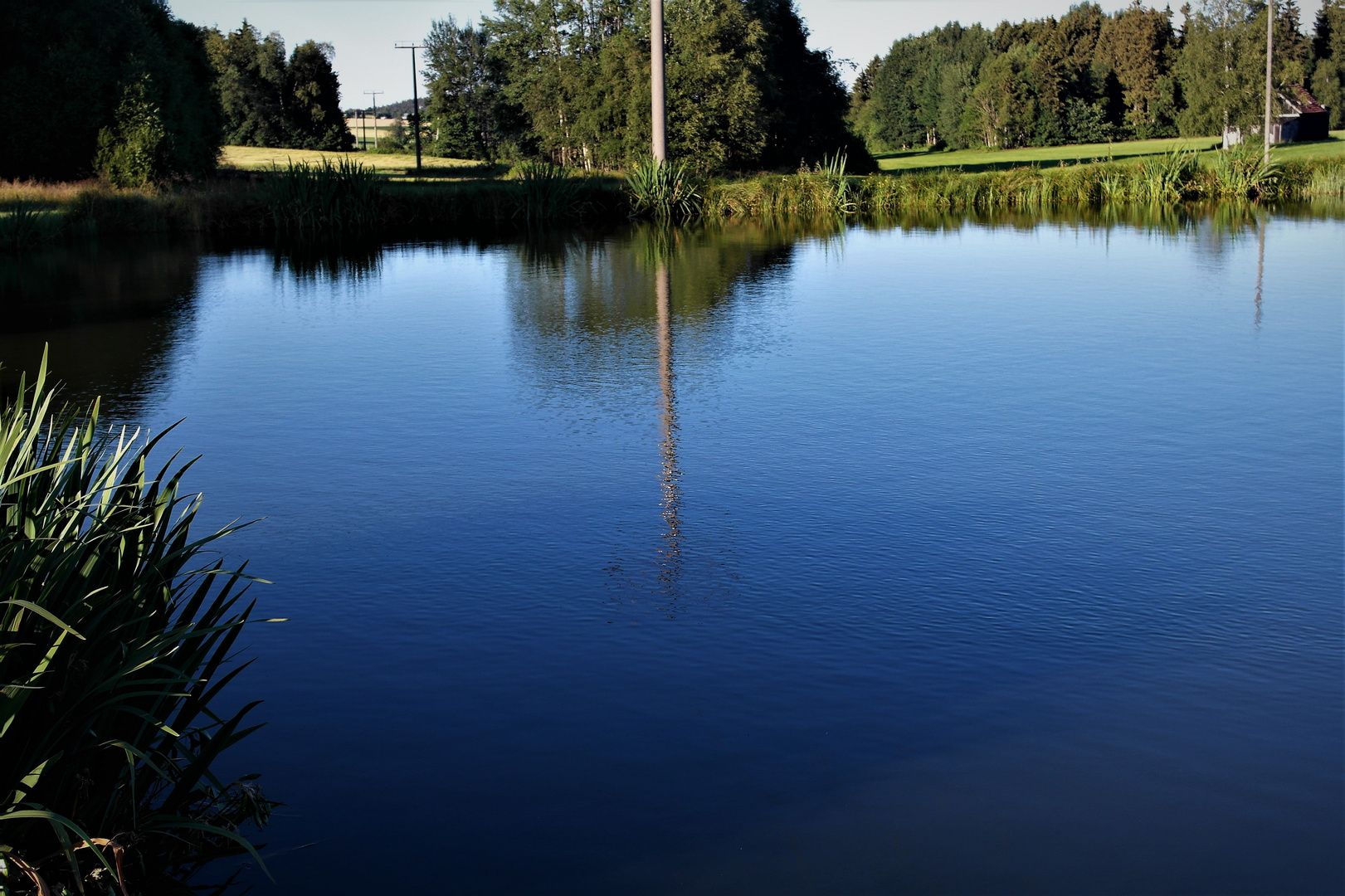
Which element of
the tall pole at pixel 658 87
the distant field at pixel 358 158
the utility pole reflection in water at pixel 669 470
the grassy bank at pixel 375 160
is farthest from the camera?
the distant field at pixel 358 158

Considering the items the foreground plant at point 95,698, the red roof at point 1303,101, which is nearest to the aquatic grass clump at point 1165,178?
the foreground plant at point 95,698

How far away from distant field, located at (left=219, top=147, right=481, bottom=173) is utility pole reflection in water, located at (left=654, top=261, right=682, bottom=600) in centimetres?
4216

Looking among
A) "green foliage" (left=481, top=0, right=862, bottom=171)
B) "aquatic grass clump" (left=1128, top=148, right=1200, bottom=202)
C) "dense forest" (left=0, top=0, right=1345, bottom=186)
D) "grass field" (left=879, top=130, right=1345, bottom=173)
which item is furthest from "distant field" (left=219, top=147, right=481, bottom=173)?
"aquatic grass clump" (left=1128, top=148, right=1200, bottom=202)

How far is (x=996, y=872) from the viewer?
2971 millimetres

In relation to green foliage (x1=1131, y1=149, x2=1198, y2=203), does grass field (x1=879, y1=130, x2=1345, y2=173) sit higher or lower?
higher

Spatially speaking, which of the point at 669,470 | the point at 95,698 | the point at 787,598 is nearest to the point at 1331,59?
the point at 669,470

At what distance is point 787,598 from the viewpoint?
4664mm

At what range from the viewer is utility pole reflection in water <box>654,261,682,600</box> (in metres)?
5.02

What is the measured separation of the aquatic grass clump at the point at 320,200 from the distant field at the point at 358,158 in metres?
27.4

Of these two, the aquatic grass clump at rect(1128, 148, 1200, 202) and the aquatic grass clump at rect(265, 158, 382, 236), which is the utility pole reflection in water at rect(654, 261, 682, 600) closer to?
the aquatic grass clump at rect(265, 158, 382, 236)

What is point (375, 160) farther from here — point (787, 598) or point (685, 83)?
point (787, 598)

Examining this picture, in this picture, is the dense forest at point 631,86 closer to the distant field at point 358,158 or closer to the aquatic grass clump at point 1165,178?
the distant field at point 358,158

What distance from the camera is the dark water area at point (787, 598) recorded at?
3.15 m

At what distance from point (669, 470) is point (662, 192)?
19.5 metres
